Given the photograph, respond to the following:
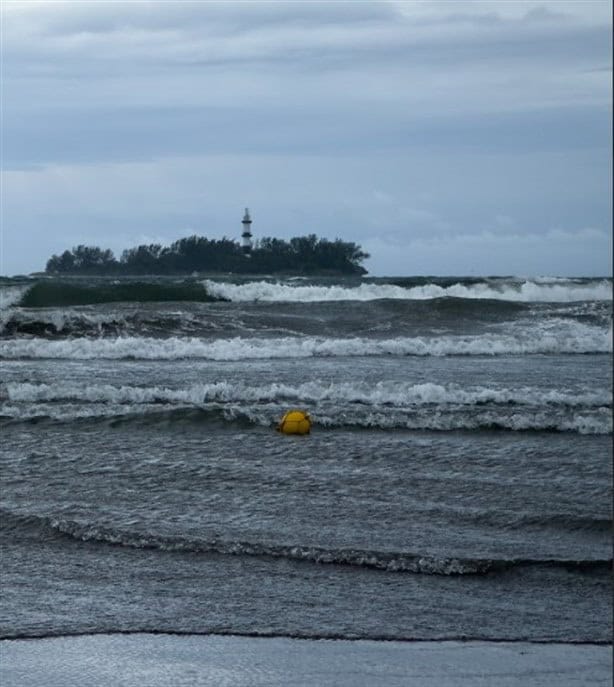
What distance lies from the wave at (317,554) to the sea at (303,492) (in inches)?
0.7

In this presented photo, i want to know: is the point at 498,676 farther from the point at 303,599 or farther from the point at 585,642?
the point at 303,599

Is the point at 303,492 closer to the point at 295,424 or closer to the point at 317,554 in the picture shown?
the point at 317,554

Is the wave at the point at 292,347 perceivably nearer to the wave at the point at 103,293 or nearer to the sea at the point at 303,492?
the sea at the point at 303,492

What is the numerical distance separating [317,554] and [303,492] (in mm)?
2012

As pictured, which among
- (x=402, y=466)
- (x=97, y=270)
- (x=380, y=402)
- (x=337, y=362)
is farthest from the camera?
(x=97, y=270)

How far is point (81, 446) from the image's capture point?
1199 centimetres

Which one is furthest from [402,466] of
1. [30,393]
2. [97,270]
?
[97,270]

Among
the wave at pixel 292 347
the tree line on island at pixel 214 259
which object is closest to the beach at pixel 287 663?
the wave at pixel 292 347

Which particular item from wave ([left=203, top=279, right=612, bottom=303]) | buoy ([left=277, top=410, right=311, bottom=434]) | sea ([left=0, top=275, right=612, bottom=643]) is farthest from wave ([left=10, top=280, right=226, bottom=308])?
buoy ([left=277, top=410, right=311, bottom=434])

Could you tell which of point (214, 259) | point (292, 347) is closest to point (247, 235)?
point (214, 259)

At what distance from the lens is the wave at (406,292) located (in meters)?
35.9

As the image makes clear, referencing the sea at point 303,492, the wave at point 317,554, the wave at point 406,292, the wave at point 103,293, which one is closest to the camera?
the sea at point 303,492

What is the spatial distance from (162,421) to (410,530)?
17.4 feet

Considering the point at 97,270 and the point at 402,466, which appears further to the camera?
the point at 97,270
